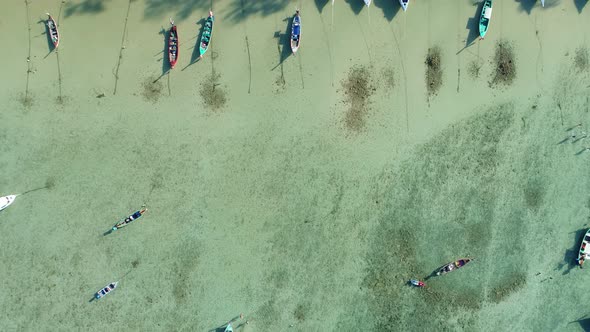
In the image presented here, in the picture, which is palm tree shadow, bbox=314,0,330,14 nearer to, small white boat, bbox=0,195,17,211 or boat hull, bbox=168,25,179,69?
boat hull, bbox=168,25,179,69

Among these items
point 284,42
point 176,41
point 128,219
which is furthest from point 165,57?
point 128,219

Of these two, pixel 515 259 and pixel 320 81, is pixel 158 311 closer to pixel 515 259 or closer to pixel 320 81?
pixel 320 81

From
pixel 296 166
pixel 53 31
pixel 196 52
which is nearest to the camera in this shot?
pixel 53 31

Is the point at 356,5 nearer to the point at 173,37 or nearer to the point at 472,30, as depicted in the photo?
the point at 472,30

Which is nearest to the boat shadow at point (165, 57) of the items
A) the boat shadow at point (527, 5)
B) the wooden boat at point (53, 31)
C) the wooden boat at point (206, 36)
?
the wooden boat at point (206, 36)

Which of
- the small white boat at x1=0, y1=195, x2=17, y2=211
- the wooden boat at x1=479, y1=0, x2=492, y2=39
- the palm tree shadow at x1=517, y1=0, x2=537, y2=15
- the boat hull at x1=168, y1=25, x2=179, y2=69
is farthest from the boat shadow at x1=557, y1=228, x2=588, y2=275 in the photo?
the small white boat at x1=0, y1=195, x2=17, y2=211
